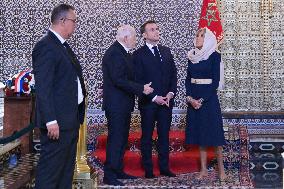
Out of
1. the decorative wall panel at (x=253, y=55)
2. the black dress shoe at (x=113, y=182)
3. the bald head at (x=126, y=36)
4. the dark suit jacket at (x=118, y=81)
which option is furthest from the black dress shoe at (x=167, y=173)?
the decorative wall panel at (x=253, y=55)

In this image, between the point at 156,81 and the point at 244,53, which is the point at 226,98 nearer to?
the point at 244,53

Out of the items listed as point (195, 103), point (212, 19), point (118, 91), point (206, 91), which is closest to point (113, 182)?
point (118, 91)

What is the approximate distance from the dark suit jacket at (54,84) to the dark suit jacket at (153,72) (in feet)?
7.23

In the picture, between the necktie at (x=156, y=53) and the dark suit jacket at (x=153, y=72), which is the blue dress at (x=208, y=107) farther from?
the necktie at (x=156, y=53)

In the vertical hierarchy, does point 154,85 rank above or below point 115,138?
above

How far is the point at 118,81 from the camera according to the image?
6336 mm

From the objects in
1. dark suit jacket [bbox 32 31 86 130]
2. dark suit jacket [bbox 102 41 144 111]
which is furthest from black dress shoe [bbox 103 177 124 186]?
dark suit jacket [bbox 32 31 86 130]

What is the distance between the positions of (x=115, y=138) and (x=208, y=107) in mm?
1119

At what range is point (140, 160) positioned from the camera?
7.55 metres

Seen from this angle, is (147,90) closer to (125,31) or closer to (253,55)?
(125,31)

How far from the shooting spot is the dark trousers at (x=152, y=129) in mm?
6848

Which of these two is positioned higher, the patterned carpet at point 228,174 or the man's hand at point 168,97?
the man's hand at point 168,97

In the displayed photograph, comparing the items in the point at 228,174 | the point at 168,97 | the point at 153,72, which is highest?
the point at 153,72

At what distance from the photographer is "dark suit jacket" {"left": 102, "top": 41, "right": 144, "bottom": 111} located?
6.35 m
